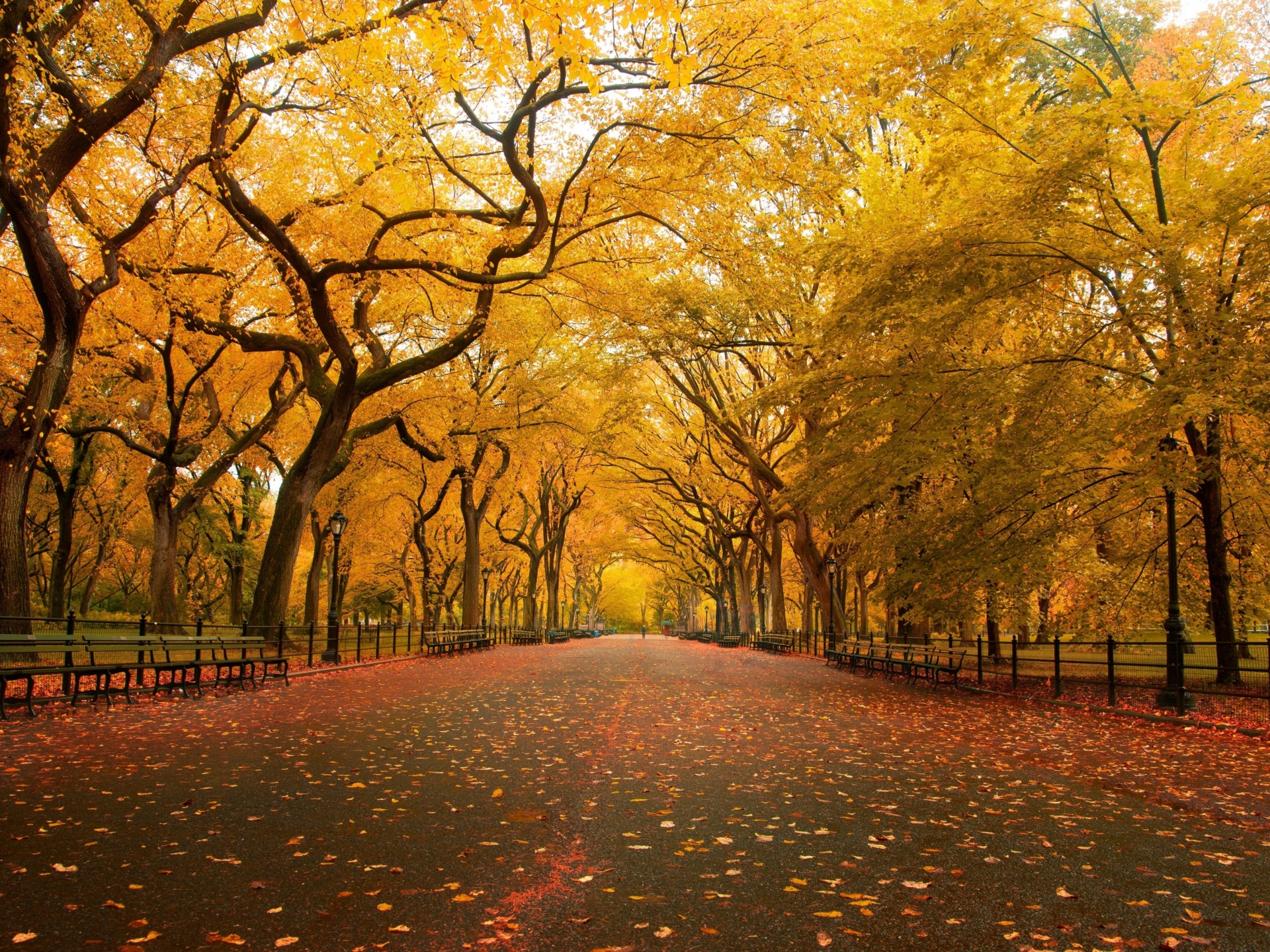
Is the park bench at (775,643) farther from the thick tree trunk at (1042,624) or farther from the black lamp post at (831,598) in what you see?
the thick tree trunk at (1042,624)

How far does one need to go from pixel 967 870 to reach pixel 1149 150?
13.6 m

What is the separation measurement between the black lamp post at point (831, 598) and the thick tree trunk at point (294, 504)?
52.6 feet

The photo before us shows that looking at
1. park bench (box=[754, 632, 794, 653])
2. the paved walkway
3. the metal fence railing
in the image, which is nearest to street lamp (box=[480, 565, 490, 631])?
park bench (box=[754, 632, 794, 653])

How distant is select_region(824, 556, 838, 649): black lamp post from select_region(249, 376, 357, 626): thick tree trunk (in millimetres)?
16019

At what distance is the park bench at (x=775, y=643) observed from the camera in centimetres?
3231

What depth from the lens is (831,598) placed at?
88.5 ft

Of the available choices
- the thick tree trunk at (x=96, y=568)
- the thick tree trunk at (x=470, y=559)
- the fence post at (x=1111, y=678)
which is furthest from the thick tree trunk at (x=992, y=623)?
the thick tree trunk at (x=96, y=568)

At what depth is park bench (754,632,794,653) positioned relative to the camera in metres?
32.3

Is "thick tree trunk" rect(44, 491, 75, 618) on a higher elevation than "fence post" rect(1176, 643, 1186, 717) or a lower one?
higher

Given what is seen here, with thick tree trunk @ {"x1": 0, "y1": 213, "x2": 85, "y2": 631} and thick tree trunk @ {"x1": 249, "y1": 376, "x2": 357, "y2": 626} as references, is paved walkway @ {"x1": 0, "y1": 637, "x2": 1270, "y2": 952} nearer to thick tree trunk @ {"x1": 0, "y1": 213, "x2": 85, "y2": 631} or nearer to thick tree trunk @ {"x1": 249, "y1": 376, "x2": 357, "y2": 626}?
thick tree trunk @ {"x1": 0, "y1": 213, "x2": 85, "y2": 631}

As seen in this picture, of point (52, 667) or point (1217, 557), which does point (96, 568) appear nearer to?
point (52, 667)

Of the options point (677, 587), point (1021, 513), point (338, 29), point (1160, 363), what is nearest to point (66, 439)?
point (338, 29)

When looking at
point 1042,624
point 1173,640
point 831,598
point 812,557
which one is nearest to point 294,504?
point 1173,640

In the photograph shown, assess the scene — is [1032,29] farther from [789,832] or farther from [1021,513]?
[789,832]
